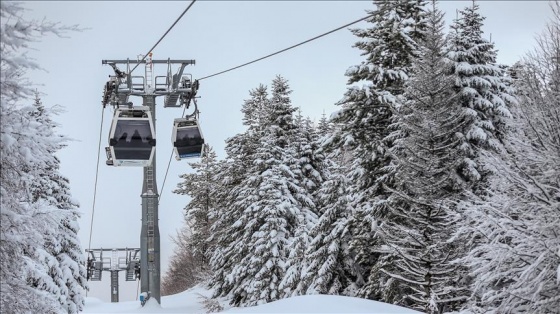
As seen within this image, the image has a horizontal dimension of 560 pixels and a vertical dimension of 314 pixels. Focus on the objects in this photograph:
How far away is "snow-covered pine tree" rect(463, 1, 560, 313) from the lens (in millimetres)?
16219

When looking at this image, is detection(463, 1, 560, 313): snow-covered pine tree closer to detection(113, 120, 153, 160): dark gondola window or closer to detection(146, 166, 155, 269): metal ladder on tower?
detection(113, 120, 153, 160): dark gondola window

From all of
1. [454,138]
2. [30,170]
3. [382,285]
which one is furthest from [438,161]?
[30,170]

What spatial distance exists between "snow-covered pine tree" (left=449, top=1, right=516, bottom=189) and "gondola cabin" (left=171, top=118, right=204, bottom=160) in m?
9.45

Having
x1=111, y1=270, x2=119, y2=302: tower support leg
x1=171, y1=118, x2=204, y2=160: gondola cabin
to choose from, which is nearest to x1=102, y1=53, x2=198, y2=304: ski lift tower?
x1=171, y1=118, x2=204, y2=160: gondola cabin

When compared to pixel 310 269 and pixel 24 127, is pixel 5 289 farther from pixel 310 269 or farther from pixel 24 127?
pixel 310 269

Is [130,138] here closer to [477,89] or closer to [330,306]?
[330,306]

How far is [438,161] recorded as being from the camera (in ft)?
80.0

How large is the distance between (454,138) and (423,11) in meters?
6.77

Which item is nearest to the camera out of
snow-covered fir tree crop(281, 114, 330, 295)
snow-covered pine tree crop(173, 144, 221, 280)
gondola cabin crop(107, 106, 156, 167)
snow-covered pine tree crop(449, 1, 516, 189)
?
gondola cabin crop(107, 106, 156, 167)

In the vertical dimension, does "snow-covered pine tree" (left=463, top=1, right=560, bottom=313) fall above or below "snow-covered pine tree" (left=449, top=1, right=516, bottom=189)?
below

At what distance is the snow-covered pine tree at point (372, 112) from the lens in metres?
27.8

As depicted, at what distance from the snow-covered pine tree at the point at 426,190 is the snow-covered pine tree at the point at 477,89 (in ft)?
1.66

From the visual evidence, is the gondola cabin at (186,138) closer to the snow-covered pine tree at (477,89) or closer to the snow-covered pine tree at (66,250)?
the snow-covered pine tree at (477,89)

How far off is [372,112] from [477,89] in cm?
406
